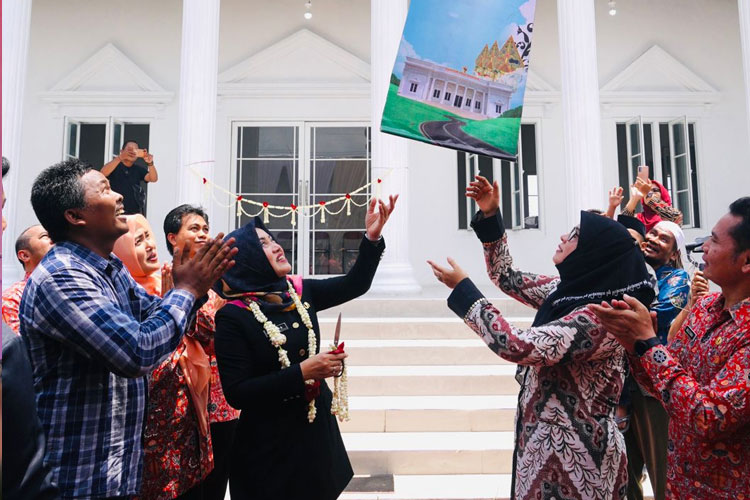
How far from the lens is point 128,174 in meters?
7.02

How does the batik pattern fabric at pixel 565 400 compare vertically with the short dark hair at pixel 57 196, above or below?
below

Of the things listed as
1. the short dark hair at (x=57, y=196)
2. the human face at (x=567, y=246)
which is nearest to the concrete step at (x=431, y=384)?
the human face at (x=567, y=246)

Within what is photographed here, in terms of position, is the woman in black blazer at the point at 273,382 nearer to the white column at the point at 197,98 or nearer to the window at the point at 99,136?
the white column at the point at 197,98

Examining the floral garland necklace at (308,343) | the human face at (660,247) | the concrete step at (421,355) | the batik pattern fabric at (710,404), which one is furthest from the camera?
the concrete step at (421,355)

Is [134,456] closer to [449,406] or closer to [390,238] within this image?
[449,406]

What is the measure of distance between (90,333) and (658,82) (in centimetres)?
1078

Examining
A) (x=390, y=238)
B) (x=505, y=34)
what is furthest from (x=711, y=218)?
(x=505, y=34)

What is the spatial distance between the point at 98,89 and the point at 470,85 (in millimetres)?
9271

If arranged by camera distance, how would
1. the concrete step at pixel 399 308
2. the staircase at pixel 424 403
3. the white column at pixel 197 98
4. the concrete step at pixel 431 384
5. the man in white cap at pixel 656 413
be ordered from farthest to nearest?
the white column at pixel 197 98 → the concrete step at pixel 399 308 → the concrete step at pixel 431 384 → the staircase at pixel 424 403 → the man in white cap at pixel 656 413

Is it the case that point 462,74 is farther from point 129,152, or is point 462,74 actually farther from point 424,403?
point 129,152

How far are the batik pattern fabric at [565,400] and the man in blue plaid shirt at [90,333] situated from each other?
102cm

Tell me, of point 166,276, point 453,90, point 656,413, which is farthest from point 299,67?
point 656,413

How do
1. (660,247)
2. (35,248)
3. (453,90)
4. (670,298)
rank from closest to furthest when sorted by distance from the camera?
1. (453,90)
2. (35,248)
3. (670,298)
4. (660,247)

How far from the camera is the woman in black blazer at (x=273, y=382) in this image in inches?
80.4
